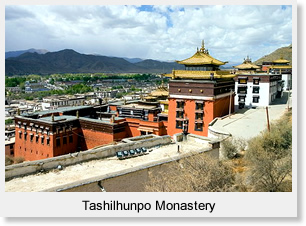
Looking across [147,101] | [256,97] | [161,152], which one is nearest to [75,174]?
[161,152]

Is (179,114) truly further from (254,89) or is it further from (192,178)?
(192,178)

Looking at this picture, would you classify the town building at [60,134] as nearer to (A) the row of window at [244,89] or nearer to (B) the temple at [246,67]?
(A) the row of window at [244,89]

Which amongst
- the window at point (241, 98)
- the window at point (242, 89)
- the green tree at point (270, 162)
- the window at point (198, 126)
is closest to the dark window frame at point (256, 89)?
the window at point (242, 89)

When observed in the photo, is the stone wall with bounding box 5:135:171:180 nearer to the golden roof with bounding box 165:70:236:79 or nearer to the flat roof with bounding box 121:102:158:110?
the golden roof with bounding box 165:70:236:79

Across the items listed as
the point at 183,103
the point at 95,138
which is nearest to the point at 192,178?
the point at 183,103

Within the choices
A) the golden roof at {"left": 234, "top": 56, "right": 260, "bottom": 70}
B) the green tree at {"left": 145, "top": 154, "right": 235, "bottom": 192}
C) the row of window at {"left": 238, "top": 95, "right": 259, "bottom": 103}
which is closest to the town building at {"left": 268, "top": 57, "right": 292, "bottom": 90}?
the golden roof at {"left": 234, "top": 56, "right": 260, "bottom": 70}

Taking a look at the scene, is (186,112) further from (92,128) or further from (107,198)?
(107,198)
